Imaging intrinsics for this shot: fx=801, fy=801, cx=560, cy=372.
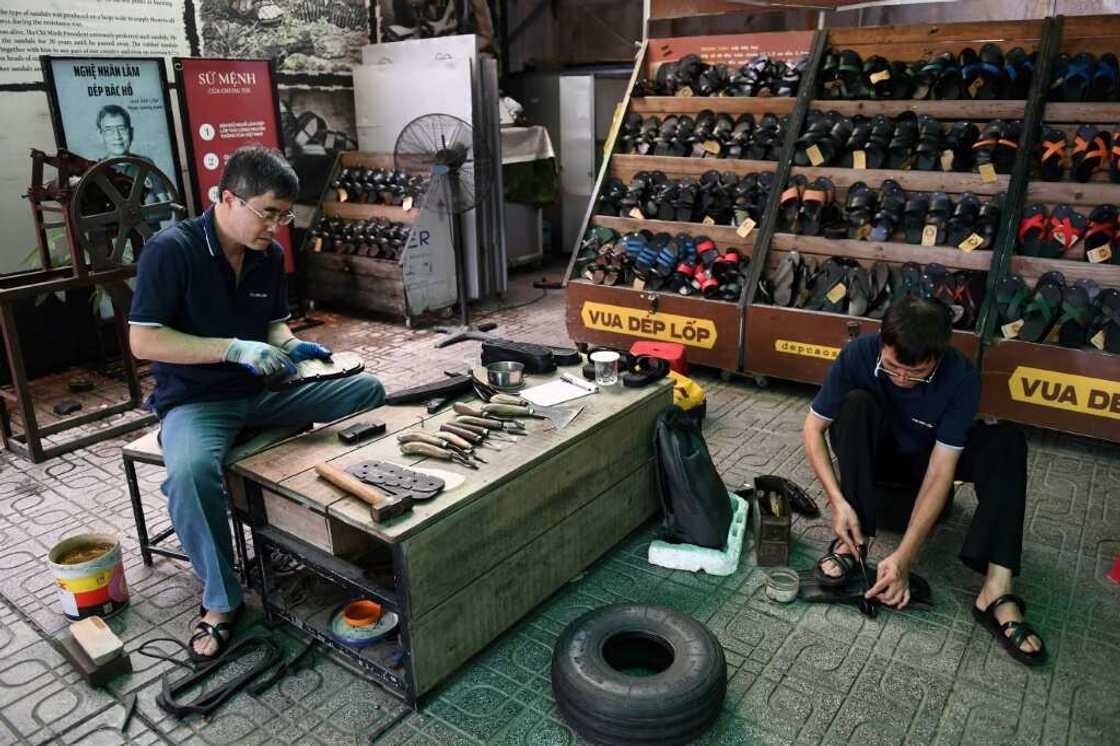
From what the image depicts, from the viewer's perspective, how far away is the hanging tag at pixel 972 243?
14.9 feet

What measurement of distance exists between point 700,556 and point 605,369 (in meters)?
0.85

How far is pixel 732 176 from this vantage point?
5.48 meters

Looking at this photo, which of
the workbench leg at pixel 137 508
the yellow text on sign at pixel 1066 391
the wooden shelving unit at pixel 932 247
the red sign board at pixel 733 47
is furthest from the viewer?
the red sign board at pixel 733 47

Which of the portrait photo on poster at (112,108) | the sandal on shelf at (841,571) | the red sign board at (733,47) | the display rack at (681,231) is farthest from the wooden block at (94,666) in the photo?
the red sign board at (733,47)

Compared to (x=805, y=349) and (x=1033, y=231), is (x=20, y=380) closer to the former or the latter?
(x=805, y=349)

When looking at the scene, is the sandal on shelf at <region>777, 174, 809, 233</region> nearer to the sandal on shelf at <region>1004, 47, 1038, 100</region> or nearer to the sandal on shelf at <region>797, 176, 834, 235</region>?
the sandal on shelf at <region>797, 176, 834, 235</region>

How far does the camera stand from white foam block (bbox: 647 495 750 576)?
315 cm

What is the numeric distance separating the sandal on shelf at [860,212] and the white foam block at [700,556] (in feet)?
8.34

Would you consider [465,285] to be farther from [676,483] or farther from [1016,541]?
[1016,541]

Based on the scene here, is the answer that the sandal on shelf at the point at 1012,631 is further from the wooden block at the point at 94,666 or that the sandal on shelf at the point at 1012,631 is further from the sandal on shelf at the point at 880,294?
the wooden block at the point at 94,666

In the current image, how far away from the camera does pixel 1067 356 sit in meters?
4.09

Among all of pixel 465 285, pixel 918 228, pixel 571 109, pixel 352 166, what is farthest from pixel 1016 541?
pixel 571 109

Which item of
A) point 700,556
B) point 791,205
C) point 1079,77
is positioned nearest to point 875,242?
point 791,205

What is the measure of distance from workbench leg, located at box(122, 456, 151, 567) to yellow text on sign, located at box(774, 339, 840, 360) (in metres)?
3.58
